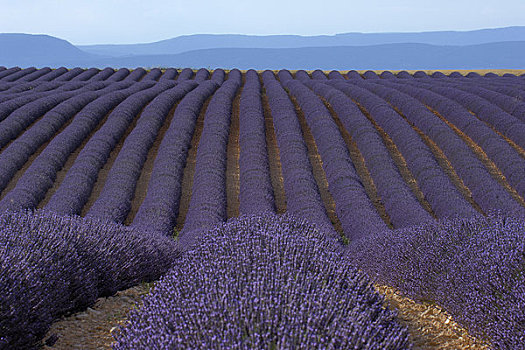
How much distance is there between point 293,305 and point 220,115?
47.3 feet

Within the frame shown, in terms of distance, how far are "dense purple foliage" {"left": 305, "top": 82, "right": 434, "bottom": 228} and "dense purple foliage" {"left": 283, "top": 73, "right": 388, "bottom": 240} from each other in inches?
14.8

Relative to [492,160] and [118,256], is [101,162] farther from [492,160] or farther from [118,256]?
[492,160]

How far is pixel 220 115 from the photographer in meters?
16.9

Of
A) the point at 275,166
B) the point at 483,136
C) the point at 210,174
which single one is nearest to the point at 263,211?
the point at 210,174

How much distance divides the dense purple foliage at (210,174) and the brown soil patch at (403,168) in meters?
4.64

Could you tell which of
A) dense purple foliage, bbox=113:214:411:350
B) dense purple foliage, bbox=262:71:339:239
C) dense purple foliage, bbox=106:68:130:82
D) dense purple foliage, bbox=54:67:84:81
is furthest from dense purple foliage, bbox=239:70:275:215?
dense purple foliage, bbox=54:67:84:81

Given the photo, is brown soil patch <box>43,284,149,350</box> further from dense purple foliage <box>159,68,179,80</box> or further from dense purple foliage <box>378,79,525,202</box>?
dense purple foliage <box>159,68,179,80</box>

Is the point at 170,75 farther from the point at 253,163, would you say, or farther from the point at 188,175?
the point at 253,163

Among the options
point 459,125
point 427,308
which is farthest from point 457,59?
point 427,308

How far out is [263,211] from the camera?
890 cm

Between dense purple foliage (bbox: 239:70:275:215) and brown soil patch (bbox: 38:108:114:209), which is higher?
dense purple foliage (bbox: 239:70:275:215)

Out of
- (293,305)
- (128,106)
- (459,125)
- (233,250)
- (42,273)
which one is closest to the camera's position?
(293,305)

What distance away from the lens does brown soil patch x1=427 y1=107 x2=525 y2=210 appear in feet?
39.5

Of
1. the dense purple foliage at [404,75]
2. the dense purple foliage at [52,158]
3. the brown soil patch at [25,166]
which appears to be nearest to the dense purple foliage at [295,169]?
the dense purple foliage at [52,158]
